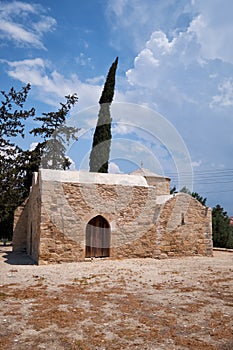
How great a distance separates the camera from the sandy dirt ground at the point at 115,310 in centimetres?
360

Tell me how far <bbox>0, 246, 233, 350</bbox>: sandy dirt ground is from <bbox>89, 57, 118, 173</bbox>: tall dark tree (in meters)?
10.9

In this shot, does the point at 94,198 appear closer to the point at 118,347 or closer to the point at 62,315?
the point at 62,315

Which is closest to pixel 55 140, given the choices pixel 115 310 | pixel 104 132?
pixel 104 132

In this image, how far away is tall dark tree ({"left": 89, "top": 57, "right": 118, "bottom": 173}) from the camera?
19.3 metres

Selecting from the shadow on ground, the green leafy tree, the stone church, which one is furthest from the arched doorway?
the green leafy tree

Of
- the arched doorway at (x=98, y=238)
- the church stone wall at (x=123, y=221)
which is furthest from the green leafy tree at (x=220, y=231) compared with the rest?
the arched doorway at (x=98, y=238)

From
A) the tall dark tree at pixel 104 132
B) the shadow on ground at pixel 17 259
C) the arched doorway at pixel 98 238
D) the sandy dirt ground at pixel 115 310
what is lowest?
the shadow on ground at pixel 17 259

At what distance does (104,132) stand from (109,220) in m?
9.36

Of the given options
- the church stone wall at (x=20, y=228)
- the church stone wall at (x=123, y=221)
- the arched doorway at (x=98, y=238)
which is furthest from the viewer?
the church stone wall at (x=20, y=228)

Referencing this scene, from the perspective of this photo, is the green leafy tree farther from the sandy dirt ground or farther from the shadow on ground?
the shadow on ground

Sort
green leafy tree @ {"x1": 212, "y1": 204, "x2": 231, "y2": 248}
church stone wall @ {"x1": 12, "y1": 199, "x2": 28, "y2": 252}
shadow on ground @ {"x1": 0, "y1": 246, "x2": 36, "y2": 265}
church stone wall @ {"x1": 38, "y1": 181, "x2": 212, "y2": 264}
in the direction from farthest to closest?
green leafy tree @ {"x1": 212, "y1": 204, "x2": 231, "y2": 248} → church stone wall @ {"x1": 12, "y1": 199, "x2": 28, "y2": 252} → shadow on ground @ {"x1": 0, "y1": 246, "x2": 36, "y2": 265} → church stone wall @ {"x1": 38, "y1": 181, "x2": 212, "y2": 264}

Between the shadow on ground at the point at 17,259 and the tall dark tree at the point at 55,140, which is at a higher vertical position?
the tall dark tree at the point at 55,140

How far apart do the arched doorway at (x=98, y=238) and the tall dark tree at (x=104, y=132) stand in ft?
24.2

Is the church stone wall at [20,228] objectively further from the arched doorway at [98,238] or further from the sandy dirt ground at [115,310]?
the sandy dirt ground at [115,310]
